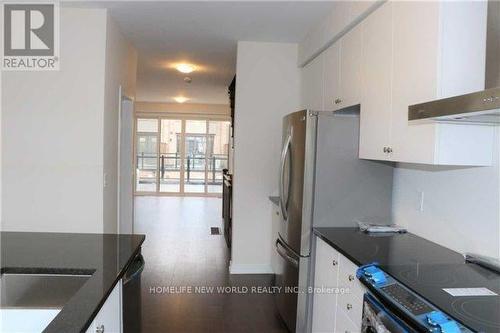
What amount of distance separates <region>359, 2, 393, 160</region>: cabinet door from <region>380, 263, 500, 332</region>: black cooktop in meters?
0.66

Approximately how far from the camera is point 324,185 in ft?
8.20

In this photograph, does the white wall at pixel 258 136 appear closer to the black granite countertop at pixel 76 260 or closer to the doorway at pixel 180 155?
the black granite countertop at pixel 76 260

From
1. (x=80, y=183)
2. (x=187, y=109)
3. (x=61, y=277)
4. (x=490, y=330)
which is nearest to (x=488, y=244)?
(x=490, y=330)

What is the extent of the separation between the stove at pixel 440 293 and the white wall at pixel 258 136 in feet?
7.67

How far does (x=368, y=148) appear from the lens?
236cm

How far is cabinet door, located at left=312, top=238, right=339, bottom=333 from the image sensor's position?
7.31 ft

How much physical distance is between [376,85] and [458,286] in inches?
48.3

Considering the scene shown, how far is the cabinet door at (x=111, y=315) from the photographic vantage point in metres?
1.31

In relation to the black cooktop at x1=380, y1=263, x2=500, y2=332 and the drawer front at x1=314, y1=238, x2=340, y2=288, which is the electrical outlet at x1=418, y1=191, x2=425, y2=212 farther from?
the drawer front at x1=314, y1=238, x2=340, y2=288

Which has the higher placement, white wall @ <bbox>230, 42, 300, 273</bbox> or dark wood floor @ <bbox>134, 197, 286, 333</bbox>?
white wall @ <bbox>230, 42, 300, 273</bbox>

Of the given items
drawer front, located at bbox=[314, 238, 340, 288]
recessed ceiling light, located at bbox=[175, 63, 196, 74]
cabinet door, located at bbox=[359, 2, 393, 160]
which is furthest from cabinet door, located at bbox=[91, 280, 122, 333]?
recessed ceiling light, located at bbox=[175, 63, 196, 74]

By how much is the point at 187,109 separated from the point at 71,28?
7207mm

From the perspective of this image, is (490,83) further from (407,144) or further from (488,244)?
(488,244)

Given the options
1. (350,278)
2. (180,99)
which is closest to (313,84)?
(350,278)
